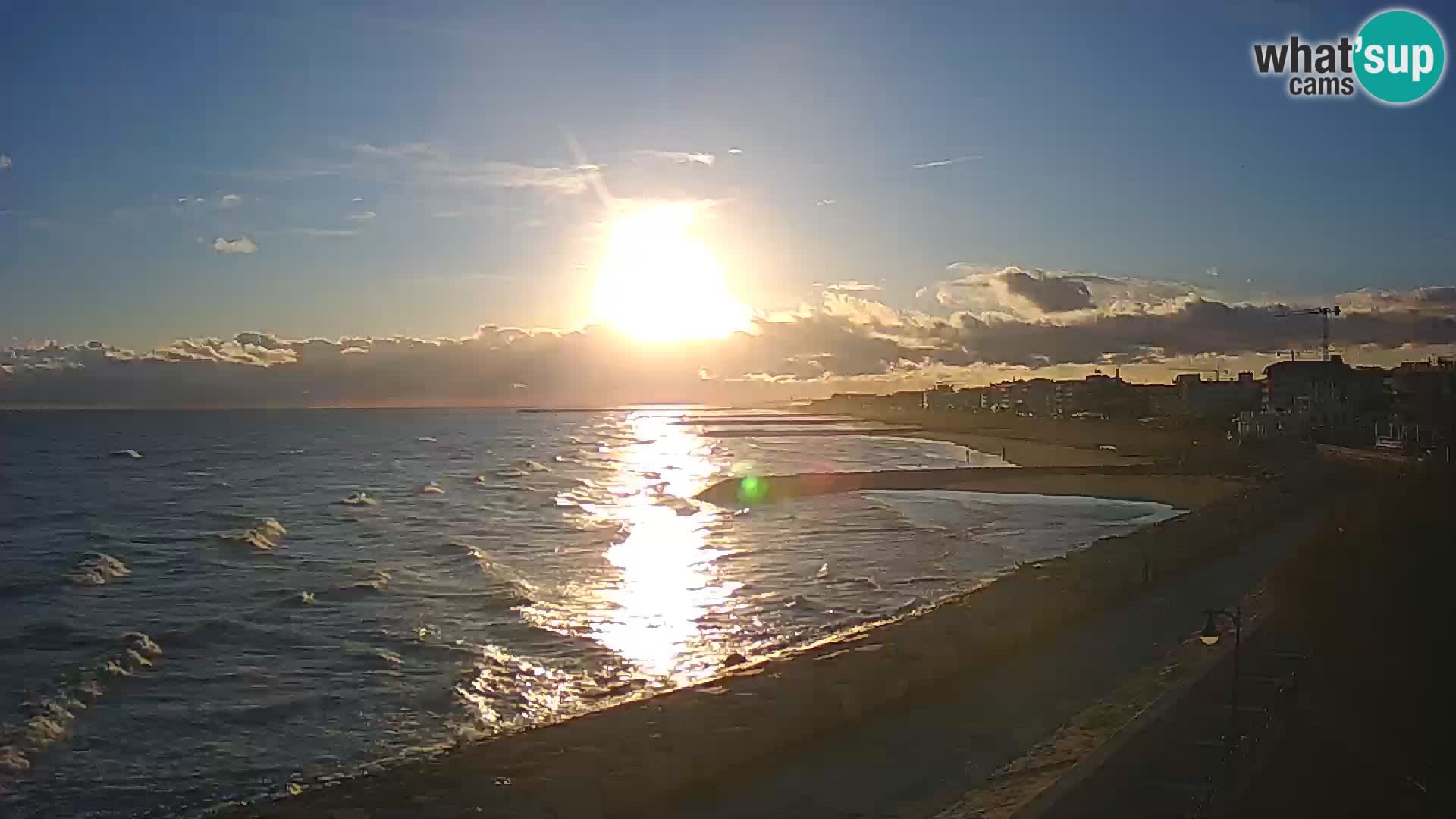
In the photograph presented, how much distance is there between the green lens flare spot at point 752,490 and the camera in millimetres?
48938

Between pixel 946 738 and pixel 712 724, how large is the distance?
2.73 m

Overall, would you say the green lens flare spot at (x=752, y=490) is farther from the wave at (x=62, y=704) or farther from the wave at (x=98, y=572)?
the wave at (x=62, y=704)

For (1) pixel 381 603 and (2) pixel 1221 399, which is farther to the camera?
(2) pixel 1221 399

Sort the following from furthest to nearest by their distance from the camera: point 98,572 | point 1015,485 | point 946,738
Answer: point 1015,485
point 98,572
point 946,738

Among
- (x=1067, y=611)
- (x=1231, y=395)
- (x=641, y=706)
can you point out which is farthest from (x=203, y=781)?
(x=1231, y=395)

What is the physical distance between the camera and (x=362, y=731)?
48.4ft

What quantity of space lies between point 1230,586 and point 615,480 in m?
47.0

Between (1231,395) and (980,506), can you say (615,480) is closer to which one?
(980,506)

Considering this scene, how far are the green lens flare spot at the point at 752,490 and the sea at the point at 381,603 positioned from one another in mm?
2661

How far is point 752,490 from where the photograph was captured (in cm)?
5181

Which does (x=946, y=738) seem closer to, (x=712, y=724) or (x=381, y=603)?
(x=712, y=724)

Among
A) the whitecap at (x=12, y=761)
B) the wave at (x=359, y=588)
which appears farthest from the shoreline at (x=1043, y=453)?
the whitecap at (x=12, y=761)

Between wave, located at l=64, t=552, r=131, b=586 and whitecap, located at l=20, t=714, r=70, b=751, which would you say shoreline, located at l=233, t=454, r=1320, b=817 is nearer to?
whitecap, located at l=20, t=714, r=70, b=751

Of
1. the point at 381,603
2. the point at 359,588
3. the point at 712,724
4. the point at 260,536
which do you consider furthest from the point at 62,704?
the point at 260,536
